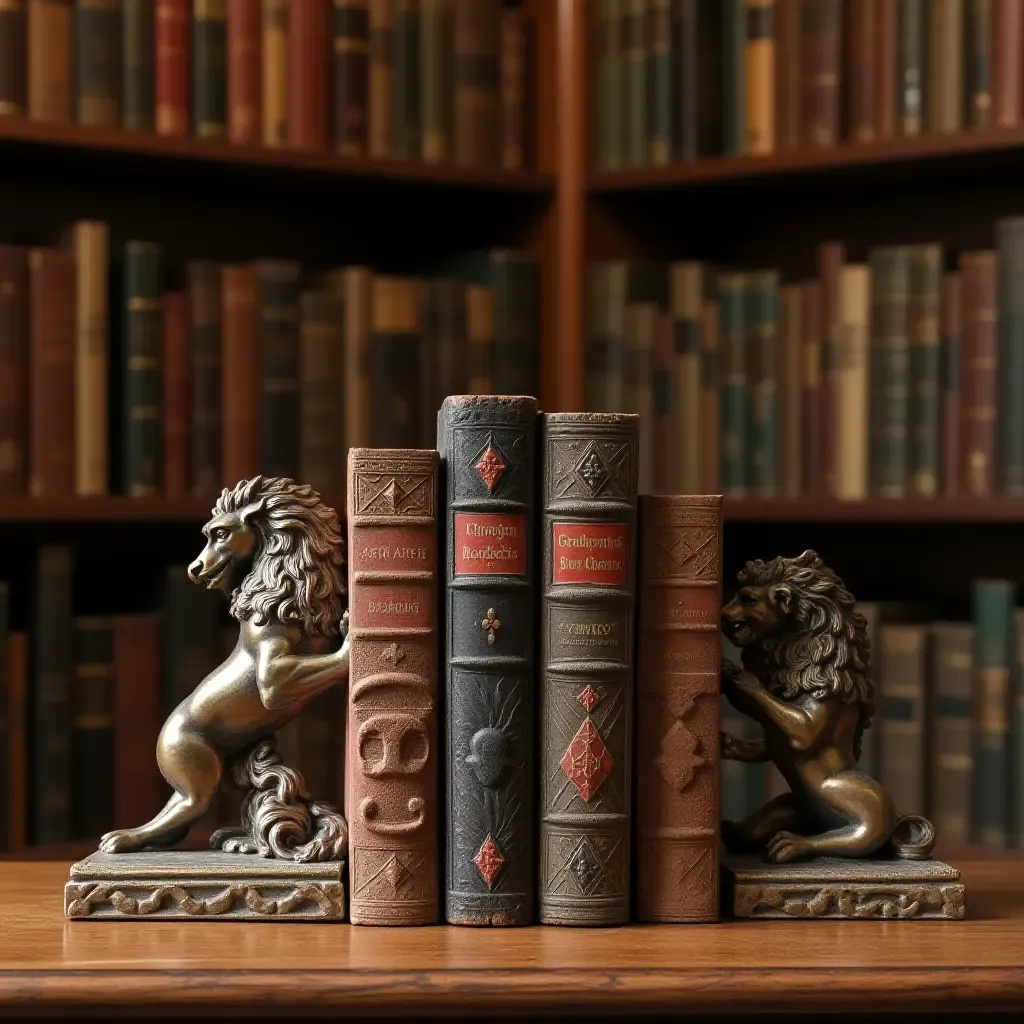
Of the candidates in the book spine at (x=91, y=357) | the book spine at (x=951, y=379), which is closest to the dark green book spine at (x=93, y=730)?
the book spine at (x=91, y=357)

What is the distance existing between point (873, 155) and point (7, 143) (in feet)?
3.07

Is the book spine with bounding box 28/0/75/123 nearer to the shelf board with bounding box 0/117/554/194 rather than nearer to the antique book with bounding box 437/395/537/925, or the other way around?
the shelf board with bounding box 0/117/554/194

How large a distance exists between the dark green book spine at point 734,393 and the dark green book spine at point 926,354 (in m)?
0.20

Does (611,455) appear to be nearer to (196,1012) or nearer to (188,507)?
(196,1012)

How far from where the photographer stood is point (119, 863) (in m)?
1.19

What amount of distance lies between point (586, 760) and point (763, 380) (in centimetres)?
91

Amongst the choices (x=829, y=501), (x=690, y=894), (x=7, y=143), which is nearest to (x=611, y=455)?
(x=690, y=894)

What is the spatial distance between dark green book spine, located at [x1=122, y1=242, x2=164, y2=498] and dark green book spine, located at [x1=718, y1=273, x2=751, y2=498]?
2.14 ft

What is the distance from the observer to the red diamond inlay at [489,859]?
A: 116 centimetres

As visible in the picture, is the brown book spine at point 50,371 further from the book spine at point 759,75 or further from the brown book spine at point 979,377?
the brown book spine at point 979,377

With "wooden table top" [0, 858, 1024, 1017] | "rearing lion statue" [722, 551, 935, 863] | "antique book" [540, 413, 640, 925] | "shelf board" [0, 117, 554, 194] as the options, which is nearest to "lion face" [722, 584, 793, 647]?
"rearing lion statue" [722, 551, 935, 863]

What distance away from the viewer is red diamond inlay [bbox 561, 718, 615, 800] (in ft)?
3.81

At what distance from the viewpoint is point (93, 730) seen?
184 centimetres

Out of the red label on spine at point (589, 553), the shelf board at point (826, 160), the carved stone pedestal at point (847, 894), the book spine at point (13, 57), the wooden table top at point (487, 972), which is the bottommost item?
the wooden table top at point (487, 972)
